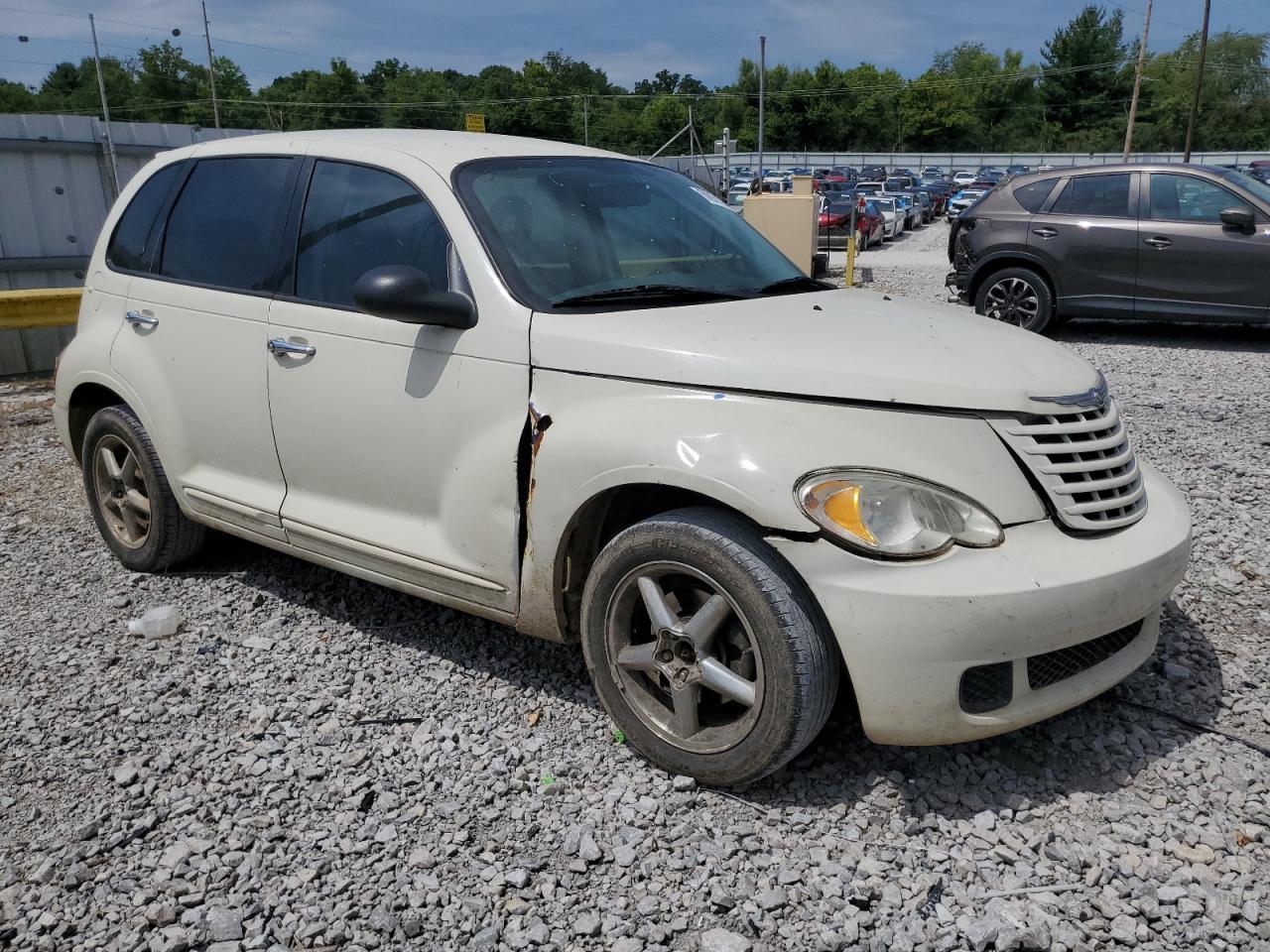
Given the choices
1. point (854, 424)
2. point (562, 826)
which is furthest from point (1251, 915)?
point (562, 826)

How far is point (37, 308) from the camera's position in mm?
8531

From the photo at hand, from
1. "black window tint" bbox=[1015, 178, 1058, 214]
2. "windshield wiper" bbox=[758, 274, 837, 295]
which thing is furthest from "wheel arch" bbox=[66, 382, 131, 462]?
"black window tint" bbox=[1015, 178, 1058, 214]

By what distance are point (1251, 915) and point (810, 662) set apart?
1.15 m

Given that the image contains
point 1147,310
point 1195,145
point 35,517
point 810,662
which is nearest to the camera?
point 810,662

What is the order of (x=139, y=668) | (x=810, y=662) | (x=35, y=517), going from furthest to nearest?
1. (x=35, y=517)
2. (x=139, y=668)
3. (x=810, y=662)

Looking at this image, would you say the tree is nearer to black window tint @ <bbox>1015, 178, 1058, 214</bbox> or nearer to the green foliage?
the green foliage

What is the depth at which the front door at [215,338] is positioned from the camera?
12.6ft

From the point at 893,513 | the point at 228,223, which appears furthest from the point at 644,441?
the point at 228,223

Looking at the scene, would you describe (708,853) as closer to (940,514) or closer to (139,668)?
(940,514)

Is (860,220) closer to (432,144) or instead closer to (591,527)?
(432,144)

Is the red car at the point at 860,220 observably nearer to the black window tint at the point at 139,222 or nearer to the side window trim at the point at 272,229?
the black window tint at the point at 139,222

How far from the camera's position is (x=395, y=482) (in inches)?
135

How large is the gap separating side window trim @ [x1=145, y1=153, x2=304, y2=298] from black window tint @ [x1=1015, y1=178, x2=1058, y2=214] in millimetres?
8778

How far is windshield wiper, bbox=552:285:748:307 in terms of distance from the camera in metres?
3.21
